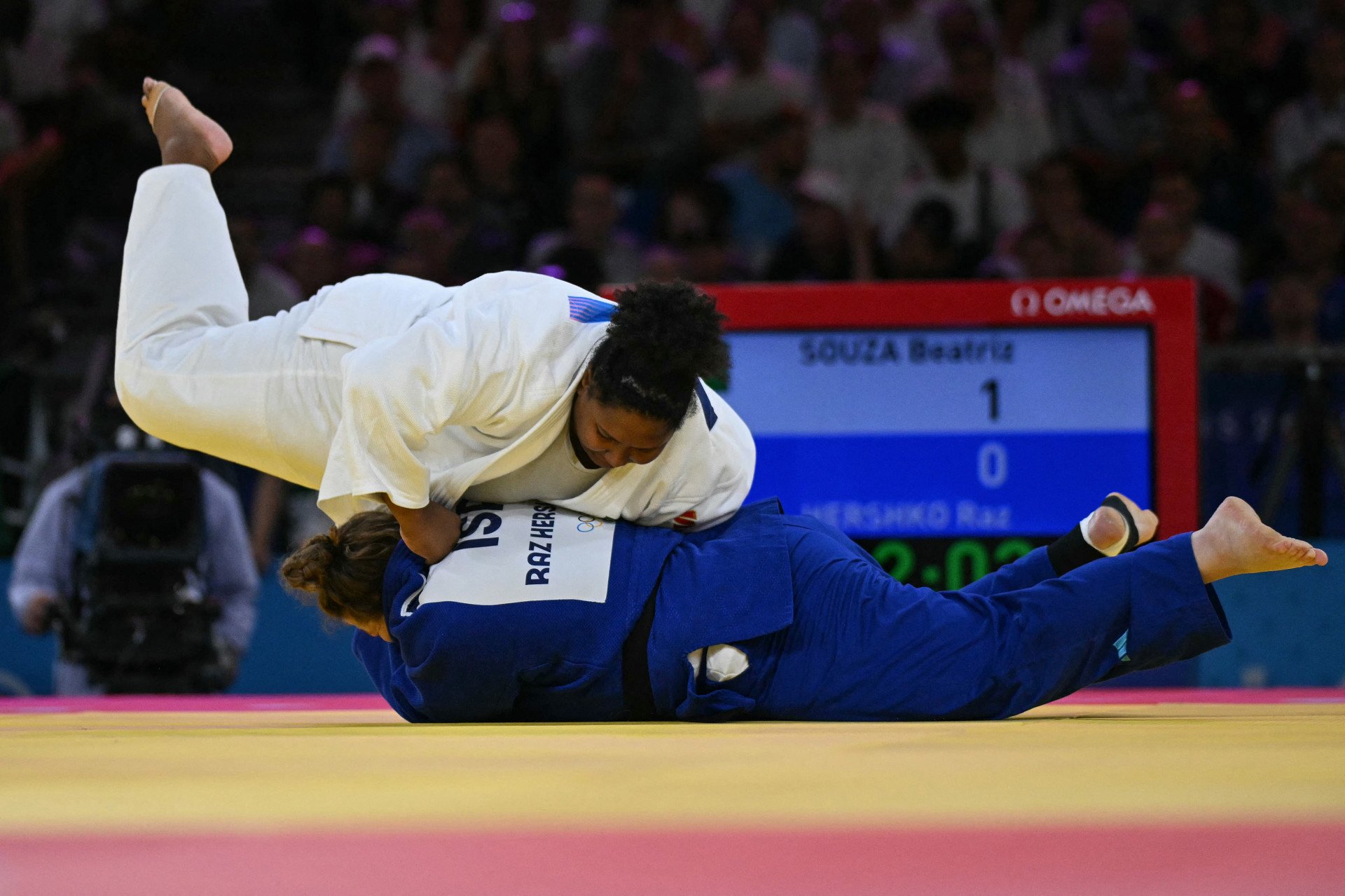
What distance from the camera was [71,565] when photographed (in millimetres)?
4074

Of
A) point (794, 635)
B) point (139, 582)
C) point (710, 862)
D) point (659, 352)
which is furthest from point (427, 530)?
point (139, 582)

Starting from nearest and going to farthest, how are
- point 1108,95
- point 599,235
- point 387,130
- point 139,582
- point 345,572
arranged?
point 345,572, point 139,582, point 599,235, point 387,130, point 1108,95

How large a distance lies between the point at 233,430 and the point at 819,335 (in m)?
1.63

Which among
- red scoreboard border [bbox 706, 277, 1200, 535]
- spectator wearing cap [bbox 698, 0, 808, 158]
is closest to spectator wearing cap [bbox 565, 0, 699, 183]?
spectator wearing cap [bbox 698, 0, 808, 158]

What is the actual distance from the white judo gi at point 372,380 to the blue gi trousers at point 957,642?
11.3 inches

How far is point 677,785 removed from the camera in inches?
52.9

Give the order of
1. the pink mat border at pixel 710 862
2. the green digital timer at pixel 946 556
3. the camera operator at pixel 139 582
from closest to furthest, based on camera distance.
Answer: the pink mat border at pixel 710 862 → the green digital timer at pixel 946 556 → the camera operator at pixel 139 582

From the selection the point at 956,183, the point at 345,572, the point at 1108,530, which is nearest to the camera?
the point at 345,572

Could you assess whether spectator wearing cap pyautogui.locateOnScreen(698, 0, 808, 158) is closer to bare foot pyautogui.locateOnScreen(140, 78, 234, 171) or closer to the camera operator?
the camera operator

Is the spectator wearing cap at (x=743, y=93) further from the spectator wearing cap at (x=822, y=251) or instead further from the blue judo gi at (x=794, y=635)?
the blue judo gi at (x=794, y=635)

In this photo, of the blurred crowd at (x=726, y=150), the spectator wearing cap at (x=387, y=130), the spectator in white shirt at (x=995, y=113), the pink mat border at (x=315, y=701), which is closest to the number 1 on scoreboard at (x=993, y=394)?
the pink mat border at (x=315, y=701)

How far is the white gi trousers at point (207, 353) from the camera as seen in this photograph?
8.21 ft

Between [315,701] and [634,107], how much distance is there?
3.31m

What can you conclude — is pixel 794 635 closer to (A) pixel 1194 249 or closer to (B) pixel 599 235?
(B) pixel 599 235
